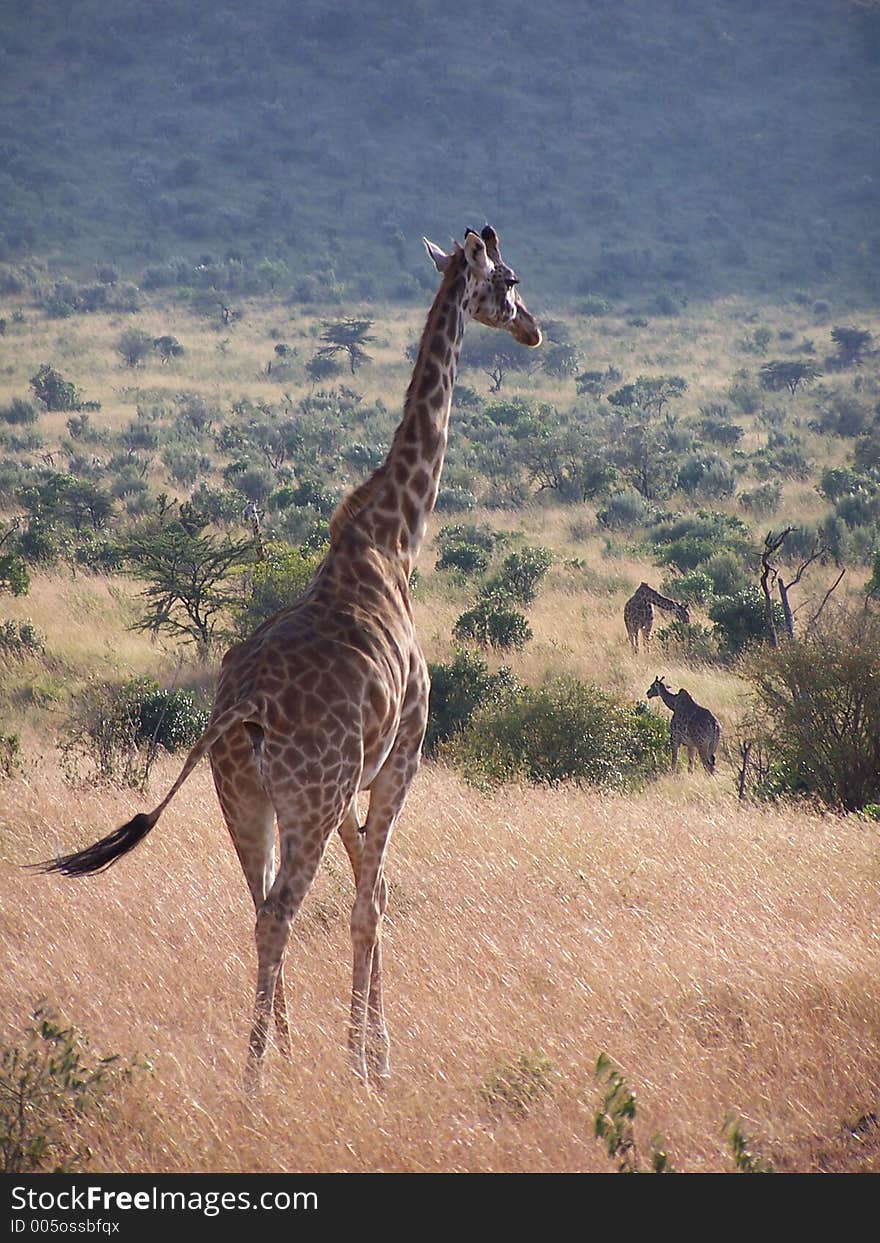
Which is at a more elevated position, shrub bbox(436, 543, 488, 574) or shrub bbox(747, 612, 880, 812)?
shrub bbox(747, 612, 880, 812)

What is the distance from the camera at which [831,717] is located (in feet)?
32.3

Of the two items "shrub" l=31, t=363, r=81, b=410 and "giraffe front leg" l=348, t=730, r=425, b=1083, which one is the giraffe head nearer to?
"giraffe front leg" l=348, t=730, r=425, b=1083

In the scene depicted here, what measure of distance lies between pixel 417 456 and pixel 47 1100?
3176 mm

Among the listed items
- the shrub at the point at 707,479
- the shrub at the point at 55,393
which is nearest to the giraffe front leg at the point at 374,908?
the shrub at the point at 707,479

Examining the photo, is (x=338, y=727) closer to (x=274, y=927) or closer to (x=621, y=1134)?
(x=274, y=927)

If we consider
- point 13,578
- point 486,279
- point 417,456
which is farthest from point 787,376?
point 417,456

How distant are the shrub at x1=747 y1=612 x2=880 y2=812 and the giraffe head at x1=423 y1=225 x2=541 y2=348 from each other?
4566 millimetres

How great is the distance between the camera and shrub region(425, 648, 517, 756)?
1261 cm

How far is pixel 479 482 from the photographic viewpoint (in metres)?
29.0

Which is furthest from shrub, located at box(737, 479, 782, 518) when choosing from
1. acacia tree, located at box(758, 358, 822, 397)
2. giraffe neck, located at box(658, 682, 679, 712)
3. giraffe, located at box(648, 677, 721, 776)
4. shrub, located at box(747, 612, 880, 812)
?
acacia tree, located at box(758, 358, 822, 397)

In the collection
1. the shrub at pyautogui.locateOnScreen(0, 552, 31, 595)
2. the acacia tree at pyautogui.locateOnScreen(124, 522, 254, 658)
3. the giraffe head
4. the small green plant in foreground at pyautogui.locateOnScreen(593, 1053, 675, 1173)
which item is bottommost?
the shrub at pyautogui.locateOnScreen(0, 552, 31, 595)
